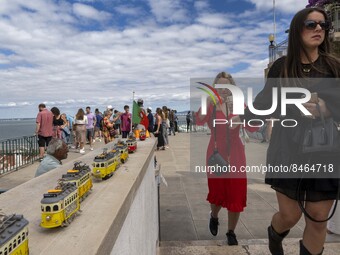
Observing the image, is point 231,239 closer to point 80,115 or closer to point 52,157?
point 52,157

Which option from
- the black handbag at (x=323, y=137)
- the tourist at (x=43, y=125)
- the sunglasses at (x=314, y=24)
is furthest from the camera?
the tourist at (x=43, y=125)

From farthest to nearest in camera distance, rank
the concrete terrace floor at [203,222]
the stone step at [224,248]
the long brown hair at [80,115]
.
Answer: the long brown hair at [80,115] < the concrete terrace floor at [203,222] < the stone step at [224,248]

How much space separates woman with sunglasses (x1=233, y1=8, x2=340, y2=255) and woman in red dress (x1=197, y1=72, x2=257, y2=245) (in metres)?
1.16

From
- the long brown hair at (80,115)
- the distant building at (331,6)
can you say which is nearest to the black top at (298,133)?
the distant building at (331,6)

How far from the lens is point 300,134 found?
2.66m

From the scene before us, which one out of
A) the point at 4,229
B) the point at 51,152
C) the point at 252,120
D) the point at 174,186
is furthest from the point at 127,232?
the point at 174,186

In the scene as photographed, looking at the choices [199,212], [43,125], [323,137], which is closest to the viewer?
[323,137]

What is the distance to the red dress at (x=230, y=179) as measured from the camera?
408 centimetres

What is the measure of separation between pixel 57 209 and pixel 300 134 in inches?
79.4

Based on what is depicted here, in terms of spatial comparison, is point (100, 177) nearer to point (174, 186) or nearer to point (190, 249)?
point (190, 249)

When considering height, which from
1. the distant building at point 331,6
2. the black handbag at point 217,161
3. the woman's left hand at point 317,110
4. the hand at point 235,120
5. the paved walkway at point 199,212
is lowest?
the paved walkway at point 199,212

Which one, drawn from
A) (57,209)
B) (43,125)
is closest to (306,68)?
(57,209)

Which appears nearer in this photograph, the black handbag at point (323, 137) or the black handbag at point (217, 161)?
the black handbag at point (323, 137)

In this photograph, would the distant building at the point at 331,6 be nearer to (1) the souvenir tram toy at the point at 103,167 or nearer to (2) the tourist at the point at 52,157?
(1) the souvenir tram toy at the point at 103,167
